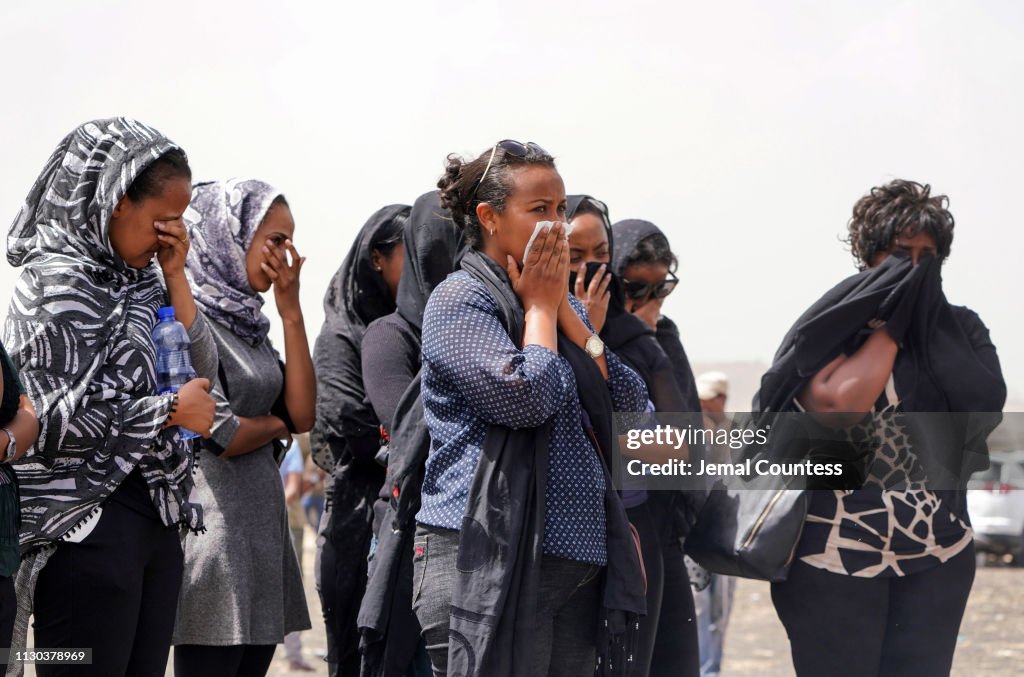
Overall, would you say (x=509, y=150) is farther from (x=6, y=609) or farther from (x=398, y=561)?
(x=6, y=609)

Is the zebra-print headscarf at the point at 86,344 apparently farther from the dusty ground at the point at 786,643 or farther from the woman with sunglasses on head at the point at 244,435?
the dusty ground at the point at 786,643

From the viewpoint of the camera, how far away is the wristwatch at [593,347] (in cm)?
330

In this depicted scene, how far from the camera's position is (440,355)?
303 centimetres

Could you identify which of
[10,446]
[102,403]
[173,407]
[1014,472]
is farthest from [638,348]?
[1014,472]

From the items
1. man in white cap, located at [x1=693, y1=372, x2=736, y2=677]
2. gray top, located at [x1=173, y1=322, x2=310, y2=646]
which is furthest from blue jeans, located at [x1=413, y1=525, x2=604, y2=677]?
man in white cap, located at [x1=693, y1=372, x2=736, y2=677]

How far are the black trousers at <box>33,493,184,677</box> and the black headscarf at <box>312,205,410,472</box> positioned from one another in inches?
40.3

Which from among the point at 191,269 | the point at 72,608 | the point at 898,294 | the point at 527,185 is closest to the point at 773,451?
the point at 898,294

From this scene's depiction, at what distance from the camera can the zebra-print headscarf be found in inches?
122

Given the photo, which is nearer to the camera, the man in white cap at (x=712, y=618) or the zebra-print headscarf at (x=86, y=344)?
the zebra-print headscarf at (x=86, y=344)

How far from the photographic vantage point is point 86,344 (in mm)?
3184

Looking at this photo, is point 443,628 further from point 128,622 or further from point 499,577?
point 128,622

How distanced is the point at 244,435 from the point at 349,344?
0.62 meters

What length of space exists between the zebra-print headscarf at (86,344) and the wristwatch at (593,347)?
1.15 metres

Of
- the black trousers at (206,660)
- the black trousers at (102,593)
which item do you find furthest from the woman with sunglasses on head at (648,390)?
the black trousers at (102,593)
